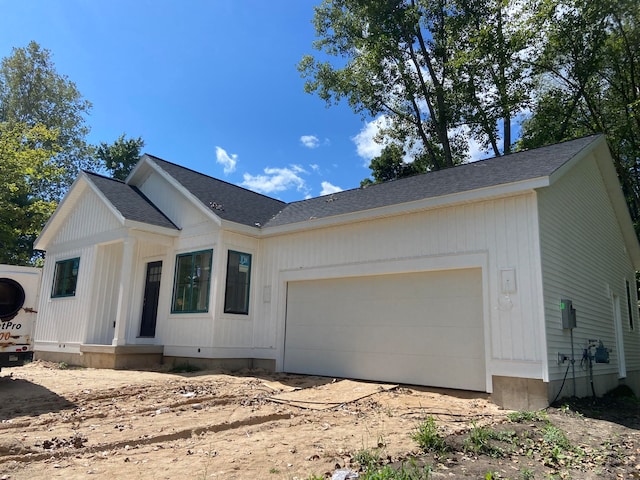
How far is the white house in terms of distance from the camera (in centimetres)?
733

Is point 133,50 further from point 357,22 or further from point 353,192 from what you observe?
point 357,22

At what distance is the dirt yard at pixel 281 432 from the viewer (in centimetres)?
398

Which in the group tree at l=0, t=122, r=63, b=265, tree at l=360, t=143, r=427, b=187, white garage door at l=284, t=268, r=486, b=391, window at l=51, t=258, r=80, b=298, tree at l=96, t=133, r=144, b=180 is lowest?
white garage door at l=284, t=268, r=486, b=391

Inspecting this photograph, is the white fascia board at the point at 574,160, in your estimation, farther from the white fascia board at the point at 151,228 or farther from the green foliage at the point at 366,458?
the white fascia board at the point at 151,228

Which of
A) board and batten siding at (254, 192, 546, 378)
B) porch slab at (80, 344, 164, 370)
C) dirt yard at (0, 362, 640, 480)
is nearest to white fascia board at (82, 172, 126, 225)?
porch slab at (80, 344, 164, 370)

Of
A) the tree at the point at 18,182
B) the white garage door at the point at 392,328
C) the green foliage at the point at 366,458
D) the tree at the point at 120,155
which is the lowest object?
the green foliage at the point at 366,458

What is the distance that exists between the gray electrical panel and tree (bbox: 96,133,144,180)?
29310 millimetres

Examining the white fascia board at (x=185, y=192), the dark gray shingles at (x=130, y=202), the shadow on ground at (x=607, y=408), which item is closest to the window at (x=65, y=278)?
the dark gray shingles at (x=130, y=202)

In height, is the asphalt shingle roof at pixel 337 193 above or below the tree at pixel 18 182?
below

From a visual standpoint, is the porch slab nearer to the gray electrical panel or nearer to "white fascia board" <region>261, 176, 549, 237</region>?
"white fascia board" <region>261, 176, 549, 237</region>

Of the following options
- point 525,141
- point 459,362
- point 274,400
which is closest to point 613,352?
point 459,362

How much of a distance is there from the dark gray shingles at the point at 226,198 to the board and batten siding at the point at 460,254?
1.56 metres

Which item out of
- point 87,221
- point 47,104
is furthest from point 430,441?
point 47,104

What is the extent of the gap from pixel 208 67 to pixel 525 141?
49.1ft
